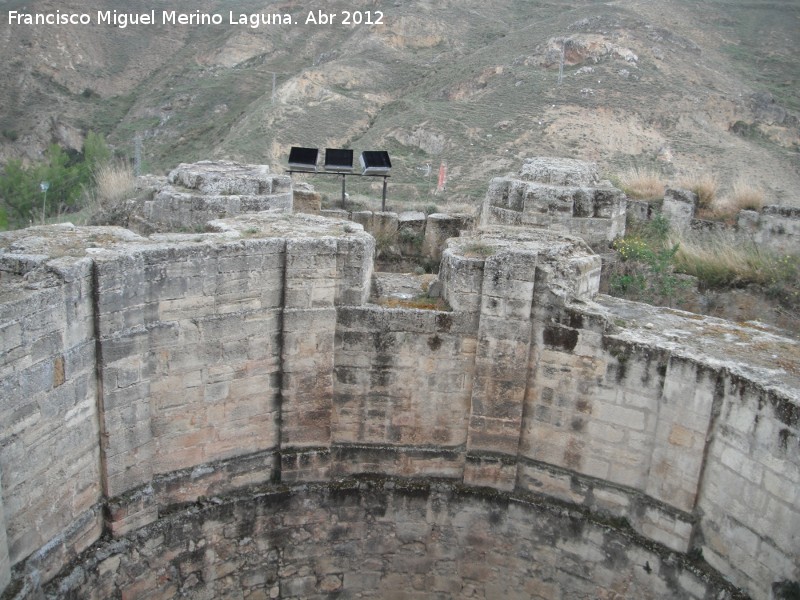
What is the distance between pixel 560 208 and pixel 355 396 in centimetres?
412

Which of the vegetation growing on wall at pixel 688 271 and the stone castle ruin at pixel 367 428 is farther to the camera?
the vegetation growing on wall at pixel 688 271

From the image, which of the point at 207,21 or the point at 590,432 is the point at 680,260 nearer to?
the point at 590,432

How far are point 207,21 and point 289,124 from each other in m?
27.6

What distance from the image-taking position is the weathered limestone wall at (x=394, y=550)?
7.98 m

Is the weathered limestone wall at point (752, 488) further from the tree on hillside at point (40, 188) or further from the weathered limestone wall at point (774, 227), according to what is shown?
the tree on hillside at point (40, 188)

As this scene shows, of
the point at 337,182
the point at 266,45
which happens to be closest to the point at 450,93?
the point at 337,182

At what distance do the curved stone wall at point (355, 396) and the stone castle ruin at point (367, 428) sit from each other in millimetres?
23

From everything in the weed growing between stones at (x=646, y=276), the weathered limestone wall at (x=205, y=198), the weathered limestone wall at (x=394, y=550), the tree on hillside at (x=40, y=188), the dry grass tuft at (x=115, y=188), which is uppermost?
→ the weathered limestone wall at (x=205, y=198)

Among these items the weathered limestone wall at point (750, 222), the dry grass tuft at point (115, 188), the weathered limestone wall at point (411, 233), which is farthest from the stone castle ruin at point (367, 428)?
the dry grass tuft at point (115, 188)

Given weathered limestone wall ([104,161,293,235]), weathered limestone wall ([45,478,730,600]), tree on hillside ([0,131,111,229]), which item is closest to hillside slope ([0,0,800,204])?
tree on hillside ([0,131,111,229])

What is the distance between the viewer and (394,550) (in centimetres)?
890

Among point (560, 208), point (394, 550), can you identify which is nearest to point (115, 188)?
point (560, 208)

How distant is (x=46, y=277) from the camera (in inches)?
256

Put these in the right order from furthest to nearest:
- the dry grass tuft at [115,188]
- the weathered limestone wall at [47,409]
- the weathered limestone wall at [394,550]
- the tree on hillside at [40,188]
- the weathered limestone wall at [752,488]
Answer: the tree on hillside at [40,188] → the dry grass tuft at [115,188] → the weathered limestone wall at [394,550] → the weathered limestone wall at [752,488] → the weathered limestone wall at [47,409]
